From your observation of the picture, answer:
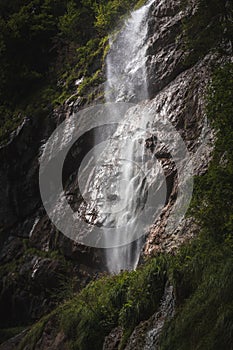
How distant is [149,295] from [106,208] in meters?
5.04

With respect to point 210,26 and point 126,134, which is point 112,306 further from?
point 126,134

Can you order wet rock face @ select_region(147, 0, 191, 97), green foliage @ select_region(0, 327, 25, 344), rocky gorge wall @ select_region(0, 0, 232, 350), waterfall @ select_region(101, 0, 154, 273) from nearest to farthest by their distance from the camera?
rocky gorge wall @ select_region(0, 0, 232, 350), waterfall @ select_region(101, 0, 154, 273), green foliage @ select_region(0, 327, 25, 344), wet rock face @ select_region(147, 0, 191, 97)

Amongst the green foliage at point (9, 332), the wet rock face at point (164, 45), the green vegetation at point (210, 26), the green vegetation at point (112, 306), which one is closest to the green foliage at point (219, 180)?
the green vegetation at point (210, 26)

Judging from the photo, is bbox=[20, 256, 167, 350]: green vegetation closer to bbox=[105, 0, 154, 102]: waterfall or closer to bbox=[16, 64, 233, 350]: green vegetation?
bbox=[16, 64, 233, 350]: green vegetation

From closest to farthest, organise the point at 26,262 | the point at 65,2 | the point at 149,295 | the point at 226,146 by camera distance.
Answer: the point at 226,146
the point at 149,295
the point at 26,262
the point at 65,2

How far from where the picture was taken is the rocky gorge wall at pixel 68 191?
11305mm

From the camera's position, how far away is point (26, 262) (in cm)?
1540

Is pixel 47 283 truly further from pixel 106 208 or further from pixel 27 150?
pixel 27 150

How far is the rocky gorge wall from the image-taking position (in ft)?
37.1

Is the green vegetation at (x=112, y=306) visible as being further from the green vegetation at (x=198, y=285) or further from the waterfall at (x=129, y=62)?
the waterfall at (x=129, y=62)

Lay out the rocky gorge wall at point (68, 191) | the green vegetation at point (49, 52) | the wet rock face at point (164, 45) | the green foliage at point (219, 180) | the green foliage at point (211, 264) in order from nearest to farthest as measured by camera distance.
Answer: the green foliage at point (211, 264)
the green foliage at point (219, 180)
the rocky gorge wall at point (68, 191)
the wet rock face at point (164, 45)
the green vegetation at point (49, 52)

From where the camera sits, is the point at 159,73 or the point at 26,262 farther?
the point at 26,262

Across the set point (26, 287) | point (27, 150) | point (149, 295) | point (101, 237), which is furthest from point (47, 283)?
point (149, 295)

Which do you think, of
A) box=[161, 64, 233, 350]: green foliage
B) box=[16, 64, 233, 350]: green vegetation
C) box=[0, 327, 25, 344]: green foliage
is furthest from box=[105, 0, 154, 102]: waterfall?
box=[0, 327, 25, 344]: green foliage
